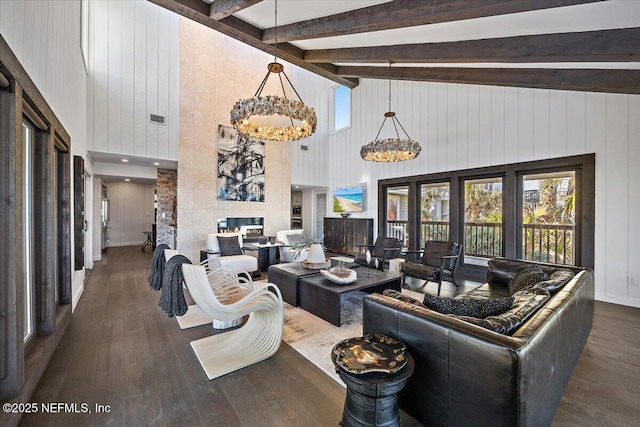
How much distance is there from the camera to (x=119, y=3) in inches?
221

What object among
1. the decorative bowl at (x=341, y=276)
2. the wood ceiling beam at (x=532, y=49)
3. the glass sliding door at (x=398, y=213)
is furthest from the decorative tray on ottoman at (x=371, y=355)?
the glass sliding door at (x=398, y=213)

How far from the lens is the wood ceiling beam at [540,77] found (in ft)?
11.8

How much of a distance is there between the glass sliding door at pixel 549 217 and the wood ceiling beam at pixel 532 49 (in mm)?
2298

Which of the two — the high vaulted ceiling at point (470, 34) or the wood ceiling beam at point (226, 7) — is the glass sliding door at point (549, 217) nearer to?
the high vaulted ceiling at point (470, 34)

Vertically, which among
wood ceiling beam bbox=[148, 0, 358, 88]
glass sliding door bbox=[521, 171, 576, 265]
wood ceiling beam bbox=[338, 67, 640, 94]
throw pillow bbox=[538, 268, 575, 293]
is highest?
wood ceiling beam bbox=[148, 0, 358, 88]

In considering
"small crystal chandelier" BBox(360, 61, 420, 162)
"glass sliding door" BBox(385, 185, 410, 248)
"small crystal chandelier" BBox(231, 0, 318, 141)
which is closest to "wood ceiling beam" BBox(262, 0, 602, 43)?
"small crystal chandelier" BBox(231, 0, 318, 141)

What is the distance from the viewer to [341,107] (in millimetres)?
9094

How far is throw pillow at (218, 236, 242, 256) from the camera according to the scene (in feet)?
18.1

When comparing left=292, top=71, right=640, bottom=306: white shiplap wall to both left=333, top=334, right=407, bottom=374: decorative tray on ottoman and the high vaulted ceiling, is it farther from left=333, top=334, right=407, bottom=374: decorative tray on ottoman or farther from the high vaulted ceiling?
left=333, top=334, right=407, bottom=374: decorative tray on ottoman

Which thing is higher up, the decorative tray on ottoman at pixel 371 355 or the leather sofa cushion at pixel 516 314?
the leather sofa cushion at pixel 516 314

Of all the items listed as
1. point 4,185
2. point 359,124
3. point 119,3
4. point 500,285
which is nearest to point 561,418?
point 500,285

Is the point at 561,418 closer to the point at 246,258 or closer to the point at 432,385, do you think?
the point at 432,385

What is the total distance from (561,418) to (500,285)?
1926 millimetres

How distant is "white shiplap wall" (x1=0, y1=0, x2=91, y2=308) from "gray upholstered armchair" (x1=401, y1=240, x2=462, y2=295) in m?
4.85
